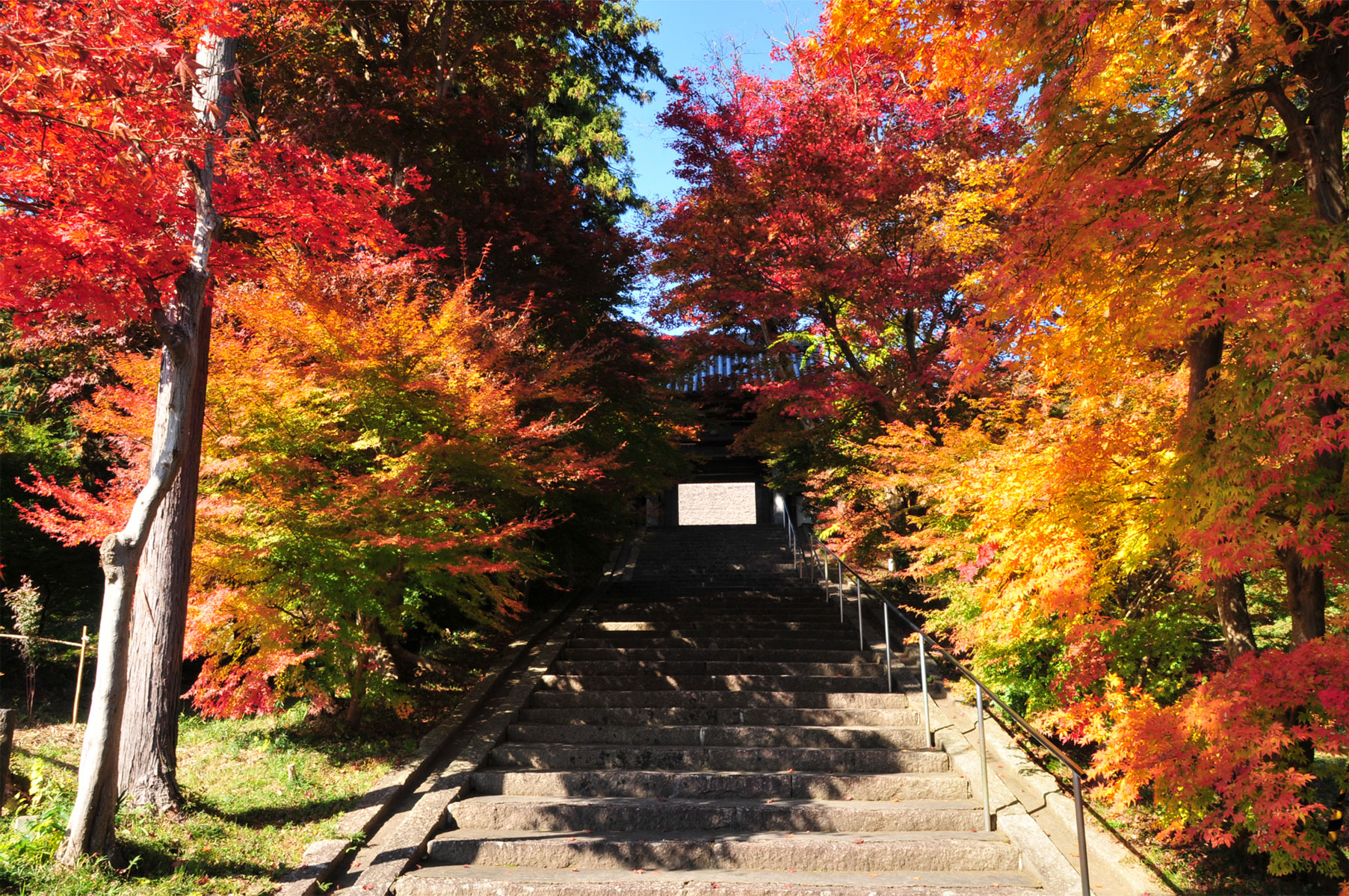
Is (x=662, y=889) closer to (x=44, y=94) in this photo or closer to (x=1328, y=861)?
(x=1328, y=861)

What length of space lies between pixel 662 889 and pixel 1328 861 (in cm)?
374

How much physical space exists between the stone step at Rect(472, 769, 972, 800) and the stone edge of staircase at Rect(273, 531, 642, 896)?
1.88 feet

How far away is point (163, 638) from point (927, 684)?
6.46 m

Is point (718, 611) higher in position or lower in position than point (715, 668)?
higher

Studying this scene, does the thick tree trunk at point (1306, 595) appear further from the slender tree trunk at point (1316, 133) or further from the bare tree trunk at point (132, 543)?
the bare tree trunk at point (132, 543)

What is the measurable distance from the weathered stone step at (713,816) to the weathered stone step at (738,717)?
1385mm

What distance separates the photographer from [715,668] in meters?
8.22

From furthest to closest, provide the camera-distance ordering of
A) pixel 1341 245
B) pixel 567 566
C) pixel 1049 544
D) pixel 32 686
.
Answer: pixel 567 566 → pixel 32 686 → pixel 1049 544 → pixel 1341 245

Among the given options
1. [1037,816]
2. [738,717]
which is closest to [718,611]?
[738,717]

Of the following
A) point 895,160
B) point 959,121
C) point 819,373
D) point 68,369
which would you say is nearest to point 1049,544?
point 819,373

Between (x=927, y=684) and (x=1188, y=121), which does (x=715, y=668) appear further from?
(x=1188, y=121)

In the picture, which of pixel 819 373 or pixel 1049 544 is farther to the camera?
pixel 819 373

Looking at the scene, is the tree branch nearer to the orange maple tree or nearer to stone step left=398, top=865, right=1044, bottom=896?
stone step left=398, top=865, right=1044, bottom=896

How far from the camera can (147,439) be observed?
21.5 feet
